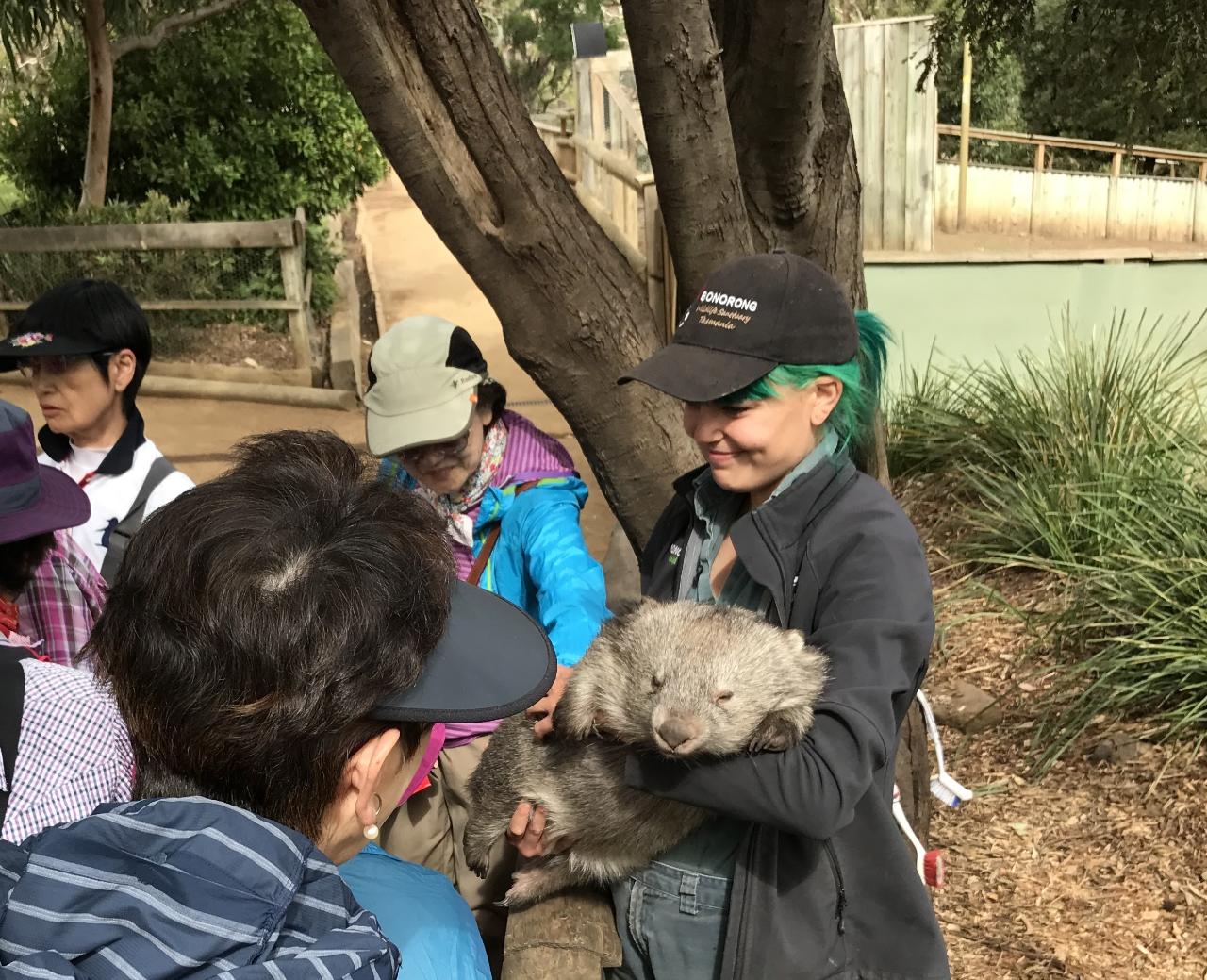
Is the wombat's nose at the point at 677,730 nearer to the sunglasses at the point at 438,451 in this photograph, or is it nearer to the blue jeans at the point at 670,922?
the blue jeans at the point at 670,922

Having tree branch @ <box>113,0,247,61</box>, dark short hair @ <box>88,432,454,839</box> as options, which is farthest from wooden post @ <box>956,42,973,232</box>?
dark short hair @ <box>88,432,454,839</box>

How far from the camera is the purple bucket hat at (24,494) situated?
244cm

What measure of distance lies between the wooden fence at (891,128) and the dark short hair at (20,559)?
27.8 ft

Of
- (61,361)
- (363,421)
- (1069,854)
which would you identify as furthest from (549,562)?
(363,421)

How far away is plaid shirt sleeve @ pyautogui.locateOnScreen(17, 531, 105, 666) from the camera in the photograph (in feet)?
9.27

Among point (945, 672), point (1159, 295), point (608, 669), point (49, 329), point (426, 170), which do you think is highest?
point (426, 170)

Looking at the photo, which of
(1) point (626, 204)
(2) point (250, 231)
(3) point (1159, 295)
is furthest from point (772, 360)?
(2) point (250, 231)

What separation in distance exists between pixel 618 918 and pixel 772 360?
1111 mm

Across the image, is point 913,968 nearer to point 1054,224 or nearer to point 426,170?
point 426,170

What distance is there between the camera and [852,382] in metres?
2.09

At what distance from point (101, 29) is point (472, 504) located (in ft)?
36.6

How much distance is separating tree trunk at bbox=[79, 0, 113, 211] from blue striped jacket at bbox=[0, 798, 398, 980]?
12.2 meters

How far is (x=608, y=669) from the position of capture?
2250 mm

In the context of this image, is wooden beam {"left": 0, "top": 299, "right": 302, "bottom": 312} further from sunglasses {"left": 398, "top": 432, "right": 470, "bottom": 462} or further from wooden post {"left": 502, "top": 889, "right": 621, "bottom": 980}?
wooden post {"left": 502, "top": 889, "right": 621, "bottom": 980}
